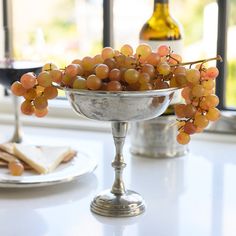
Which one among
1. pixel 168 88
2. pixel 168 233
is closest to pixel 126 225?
pixel 168 233

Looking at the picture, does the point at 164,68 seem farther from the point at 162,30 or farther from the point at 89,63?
the point at 162,30

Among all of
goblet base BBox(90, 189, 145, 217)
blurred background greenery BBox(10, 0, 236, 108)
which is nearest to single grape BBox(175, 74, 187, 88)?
goblet base BBox(90, 189, 145, 217)

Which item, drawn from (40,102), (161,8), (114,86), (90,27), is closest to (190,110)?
(114,86)

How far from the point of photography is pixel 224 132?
1.65 m

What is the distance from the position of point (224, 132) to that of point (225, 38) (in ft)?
0.75

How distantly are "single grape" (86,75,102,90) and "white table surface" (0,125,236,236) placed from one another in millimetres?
218

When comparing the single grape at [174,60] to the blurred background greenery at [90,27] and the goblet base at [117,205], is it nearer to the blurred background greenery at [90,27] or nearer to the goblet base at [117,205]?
the goblet base at [117,205]

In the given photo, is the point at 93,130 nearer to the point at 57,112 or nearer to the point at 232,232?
the point at 57,112

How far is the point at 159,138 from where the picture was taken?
4.79 feet

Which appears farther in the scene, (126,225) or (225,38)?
(225,38)

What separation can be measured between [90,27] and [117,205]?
137 cm

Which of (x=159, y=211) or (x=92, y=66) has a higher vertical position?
(x=92, y=66)

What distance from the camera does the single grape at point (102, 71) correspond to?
1025 mm

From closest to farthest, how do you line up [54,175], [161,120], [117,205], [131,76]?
1. [131,76]
2. [117,205]
3. [54,175]
4. [161,120]
